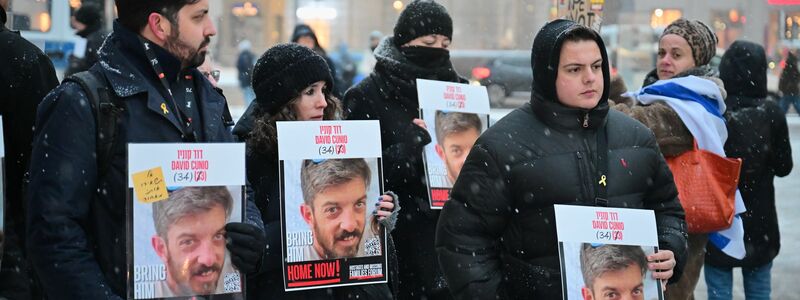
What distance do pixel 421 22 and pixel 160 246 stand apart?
3.28m

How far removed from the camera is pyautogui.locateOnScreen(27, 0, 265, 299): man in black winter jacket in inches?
126

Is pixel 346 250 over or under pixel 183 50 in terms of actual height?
under

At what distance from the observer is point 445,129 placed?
18.8 feet

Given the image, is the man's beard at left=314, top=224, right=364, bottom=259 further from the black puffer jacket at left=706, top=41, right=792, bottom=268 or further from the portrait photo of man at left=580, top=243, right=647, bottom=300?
the black puffer jacket at left=706, top=41, right=792, bottom=268

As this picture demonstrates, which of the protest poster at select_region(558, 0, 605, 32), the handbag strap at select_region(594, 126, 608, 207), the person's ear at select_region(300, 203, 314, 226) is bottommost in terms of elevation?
the person's ear at select_region(300, 203, 314, 226)

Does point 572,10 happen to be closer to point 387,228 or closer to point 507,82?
point 387,228

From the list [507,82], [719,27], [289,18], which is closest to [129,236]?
[507,82]

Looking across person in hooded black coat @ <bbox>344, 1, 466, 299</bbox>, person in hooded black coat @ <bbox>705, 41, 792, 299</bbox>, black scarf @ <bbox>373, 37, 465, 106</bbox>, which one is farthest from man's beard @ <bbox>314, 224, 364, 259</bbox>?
person in hooded black coat @ <bbox>705, 41, 792, 299</bbox>

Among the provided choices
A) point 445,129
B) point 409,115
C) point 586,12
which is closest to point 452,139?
point 445,129

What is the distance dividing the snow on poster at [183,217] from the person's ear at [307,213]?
3.12 feet

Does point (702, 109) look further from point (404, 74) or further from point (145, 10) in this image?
point (145, 10)

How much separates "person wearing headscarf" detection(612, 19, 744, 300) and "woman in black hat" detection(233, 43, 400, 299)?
5.49 feet

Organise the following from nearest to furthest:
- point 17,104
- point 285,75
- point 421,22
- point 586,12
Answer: point 17,104 < point 285,75 < point 421,22 < point 586,12

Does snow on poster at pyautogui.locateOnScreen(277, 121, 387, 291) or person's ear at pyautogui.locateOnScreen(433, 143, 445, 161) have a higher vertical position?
person's ear at pyautogui.locateOnScreen(433, 143, 445, 161)
